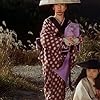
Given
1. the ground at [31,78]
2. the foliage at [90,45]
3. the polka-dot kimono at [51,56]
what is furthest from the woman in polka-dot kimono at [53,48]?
the foliage at [90,45]

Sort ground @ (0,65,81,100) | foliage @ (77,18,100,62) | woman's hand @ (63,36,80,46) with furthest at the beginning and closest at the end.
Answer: foliage @ (77,18,100,62), ground @ (0,65,81,100), woman's hand @ (63,36,80,46)

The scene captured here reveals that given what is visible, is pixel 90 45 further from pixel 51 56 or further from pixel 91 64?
pixel 91 64

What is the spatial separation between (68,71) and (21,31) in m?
7.50

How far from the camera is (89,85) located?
609cm

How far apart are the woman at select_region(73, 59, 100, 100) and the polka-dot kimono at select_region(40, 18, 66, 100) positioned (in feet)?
1.23

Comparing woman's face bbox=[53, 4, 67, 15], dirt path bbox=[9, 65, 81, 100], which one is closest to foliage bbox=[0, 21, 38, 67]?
dirt path bbox=[9, 65, 81, 100]

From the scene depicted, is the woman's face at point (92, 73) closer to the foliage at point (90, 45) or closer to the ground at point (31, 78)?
the ground at point (31, 78)

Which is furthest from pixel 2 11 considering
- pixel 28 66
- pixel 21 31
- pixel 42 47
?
pixel 42 47

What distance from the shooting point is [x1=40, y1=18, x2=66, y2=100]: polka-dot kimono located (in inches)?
250

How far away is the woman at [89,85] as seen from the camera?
19.9ft

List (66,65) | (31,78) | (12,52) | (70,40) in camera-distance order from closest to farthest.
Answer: (70,40), (66,65), (31,78), (12,52)

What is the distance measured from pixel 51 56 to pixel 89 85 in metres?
0.56

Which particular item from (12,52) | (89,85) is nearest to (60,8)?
(89,85)

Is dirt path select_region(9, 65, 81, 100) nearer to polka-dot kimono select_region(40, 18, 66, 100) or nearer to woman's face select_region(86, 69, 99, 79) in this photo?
polka-dot kimono select_region(40, 18, 66, 100)
